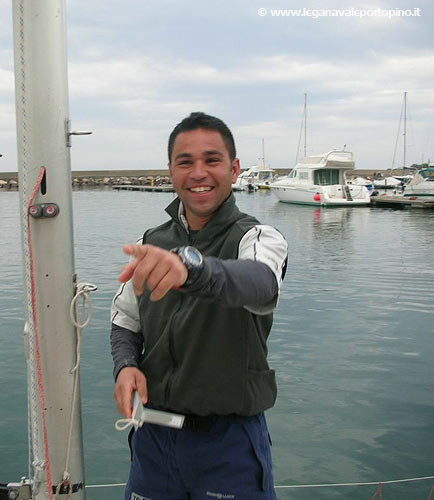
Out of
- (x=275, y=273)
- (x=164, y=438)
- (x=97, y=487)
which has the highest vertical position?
(x=275, y=273)

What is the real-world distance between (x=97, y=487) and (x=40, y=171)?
2404 mm

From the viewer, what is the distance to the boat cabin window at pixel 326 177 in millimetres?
39938

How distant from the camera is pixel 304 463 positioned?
14.8ft

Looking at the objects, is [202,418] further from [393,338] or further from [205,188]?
[393,338]

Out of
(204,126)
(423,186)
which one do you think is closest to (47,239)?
(204,126)

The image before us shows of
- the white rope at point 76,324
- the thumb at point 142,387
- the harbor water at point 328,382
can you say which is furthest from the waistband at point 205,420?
the harbor water at point 328,382

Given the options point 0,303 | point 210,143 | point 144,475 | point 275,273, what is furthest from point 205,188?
point 0,303

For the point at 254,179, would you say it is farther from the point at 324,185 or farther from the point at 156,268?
the point at 156,268

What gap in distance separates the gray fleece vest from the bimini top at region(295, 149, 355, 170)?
38.0m

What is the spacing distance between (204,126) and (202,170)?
171 millimetres

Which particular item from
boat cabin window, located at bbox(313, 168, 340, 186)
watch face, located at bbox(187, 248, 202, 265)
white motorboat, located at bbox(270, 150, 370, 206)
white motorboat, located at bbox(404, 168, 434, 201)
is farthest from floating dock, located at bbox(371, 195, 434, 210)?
watch face, located at bbox(187, 248, 202, 265)

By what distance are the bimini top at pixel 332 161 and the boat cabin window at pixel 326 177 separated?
0.68 metres

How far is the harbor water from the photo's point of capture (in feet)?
14.4

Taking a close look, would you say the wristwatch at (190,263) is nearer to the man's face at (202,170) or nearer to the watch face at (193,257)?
the watch face at (193,257)
